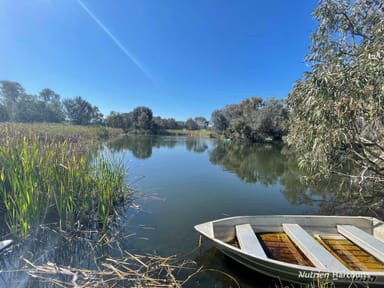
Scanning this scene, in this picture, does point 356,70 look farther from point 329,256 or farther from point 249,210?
point 249,210

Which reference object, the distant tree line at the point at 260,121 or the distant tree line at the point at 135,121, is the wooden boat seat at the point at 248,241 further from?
the distant tree line at the point at 135,121

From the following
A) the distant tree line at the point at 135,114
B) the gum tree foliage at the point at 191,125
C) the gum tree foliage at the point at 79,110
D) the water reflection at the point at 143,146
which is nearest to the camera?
the water reflection at the point at 143,146

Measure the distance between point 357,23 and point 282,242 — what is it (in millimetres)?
4844

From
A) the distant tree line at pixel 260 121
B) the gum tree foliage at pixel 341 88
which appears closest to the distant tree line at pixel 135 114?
the distant tree line at pixel 260 121

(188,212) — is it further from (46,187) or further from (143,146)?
(143,146)

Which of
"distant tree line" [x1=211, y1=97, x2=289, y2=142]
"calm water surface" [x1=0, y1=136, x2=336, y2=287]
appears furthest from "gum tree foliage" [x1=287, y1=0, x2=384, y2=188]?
"distant tree line" [x1=211, y1=97, x2=289, y2=142]

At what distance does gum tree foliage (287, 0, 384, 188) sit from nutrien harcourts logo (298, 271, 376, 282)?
6.67 feet

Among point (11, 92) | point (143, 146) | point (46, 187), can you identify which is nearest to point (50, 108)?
point (11, 92)

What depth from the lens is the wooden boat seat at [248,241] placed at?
205cm

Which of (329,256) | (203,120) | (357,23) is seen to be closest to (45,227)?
(329,256)

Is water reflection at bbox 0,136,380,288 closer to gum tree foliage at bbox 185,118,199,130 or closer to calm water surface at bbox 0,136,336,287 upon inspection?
calm water surface at bbox 0,136,336,287

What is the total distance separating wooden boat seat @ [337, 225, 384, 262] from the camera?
214cm

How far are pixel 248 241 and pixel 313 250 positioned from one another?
2.34ft

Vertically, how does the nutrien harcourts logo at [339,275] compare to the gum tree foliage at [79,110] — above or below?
below
